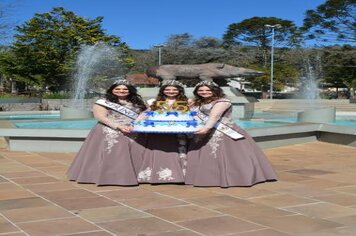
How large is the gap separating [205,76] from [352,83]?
47475mm

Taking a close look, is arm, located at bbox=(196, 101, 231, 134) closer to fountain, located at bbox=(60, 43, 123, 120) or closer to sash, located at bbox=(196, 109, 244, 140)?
sash, located at bbox=(196, 109, 244, 140)

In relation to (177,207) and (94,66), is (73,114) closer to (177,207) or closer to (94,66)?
(177,207)

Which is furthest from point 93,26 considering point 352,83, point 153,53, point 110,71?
point 352,83

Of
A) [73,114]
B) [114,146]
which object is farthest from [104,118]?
[73,114]

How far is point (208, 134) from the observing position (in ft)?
22.0

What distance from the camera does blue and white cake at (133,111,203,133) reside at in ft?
21.0

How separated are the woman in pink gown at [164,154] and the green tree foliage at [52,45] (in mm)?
31285

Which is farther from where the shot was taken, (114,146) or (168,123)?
(114,146)

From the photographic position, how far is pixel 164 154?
6824 mm

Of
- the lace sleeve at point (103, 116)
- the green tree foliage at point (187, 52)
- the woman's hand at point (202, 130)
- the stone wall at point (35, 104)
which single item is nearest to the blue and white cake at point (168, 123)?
the woman's hand at point (202, 130)

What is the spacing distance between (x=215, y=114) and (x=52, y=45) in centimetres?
3340

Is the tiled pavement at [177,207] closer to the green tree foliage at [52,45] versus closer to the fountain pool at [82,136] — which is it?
the fountain pool at [82,136]

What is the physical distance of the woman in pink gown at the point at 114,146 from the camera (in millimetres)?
6723

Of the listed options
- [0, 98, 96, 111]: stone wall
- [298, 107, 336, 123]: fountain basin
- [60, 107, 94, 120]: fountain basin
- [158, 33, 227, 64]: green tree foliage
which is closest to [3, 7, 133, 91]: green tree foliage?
[0, 98, 96, 111]: stone wall
